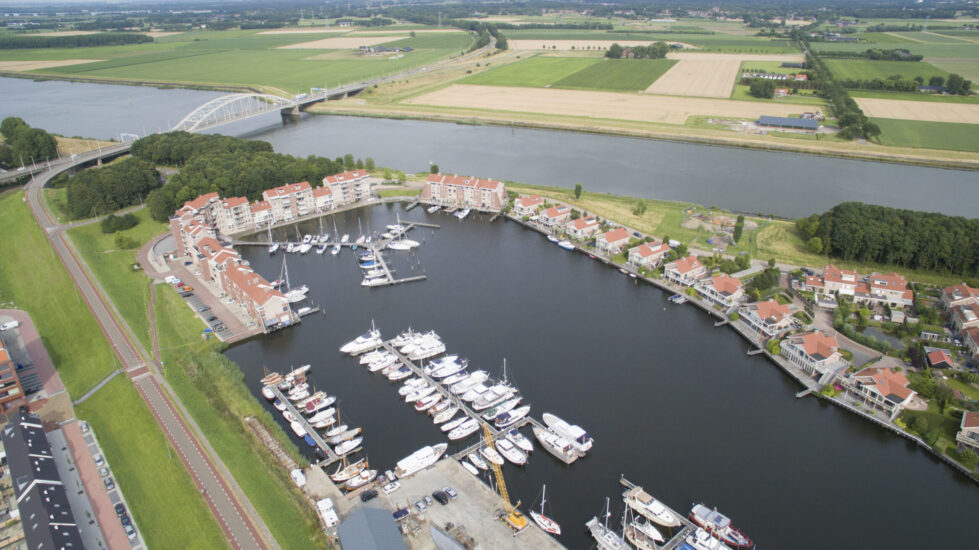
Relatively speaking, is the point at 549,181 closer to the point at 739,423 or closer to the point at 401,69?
the point at 739,423

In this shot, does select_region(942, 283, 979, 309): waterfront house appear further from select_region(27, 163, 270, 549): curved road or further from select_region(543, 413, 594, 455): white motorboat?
select_region(27, 163, 270, 549): curved road

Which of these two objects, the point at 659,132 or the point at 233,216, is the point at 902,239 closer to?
the point at 659,132

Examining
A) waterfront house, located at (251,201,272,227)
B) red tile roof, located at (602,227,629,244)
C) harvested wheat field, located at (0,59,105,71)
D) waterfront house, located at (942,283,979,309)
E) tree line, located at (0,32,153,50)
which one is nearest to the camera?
waterfront house, located at (942,283,979,309)

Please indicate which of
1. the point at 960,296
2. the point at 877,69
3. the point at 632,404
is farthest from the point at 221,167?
the point at 877,69

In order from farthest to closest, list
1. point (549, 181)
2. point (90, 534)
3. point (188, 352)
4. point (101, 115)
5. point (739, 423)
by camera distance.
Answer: point (101, 115) → point (549, 181) → point (188, 352) → point (739, 423) → point (90, 534)

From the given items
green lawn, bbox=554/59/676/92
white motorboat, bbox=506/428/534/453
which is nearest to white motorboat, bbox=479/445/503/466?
white motorboat, bbox=506/428/534/453

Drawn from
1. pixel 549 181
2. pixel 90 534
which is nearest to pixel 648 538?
pixel 90 534

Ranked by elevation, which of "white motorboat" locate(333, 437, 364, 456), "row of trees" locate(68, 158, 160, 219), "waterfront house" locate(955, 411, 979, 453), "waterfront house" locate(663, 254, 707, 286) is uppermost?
"row of trees" locate(68, 158, 160, 219)
